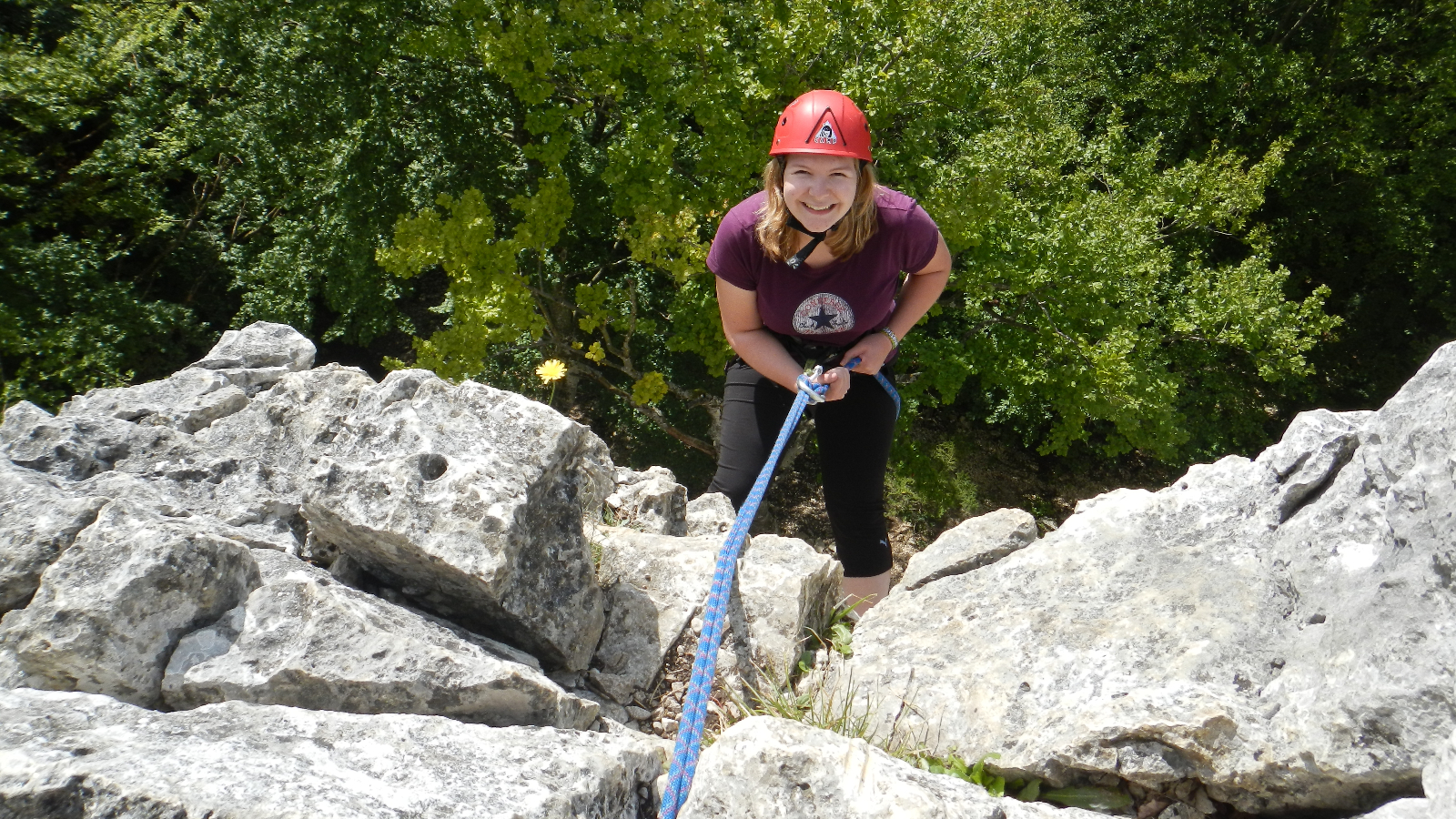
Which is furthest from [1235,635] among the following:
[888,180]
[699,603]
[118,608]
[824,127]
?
[888,180]

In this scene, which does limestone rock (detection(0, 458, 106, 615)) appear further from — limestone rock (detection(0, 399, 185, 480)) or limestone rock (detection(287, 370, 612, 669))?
limestone rock (detection(287, 370, 612, 669))

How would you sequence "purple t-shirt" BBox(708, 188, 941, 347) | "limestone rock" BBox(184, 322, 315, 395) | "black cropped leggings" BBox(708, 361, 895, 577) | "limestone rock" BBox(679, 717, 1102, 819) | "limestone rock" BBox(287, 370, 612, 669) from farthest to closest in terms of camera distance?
"limestone rock" BBox(184, 322, 315, 395), "black cropped leggings" BBox(708, 361, 895, 577), "purple t-shirt" BBox(708, 188, 941, 347), "limestone rock" BBox(287, 370, 612, 669), "limestone rock" BBox(679, 717, 1102, 819)

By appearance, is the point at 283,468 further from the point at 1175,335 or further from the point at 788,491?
the point at 1175,335

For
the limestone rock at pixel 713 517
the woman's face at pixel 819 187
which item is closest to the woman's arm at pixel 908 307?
the woman's face at pixel 819 187

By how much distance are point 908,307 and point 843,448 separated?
565mm

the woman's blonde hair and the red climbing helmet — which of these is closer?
the red climbing helmet

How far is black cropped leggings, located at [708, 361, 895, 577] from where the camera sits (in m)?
3.33

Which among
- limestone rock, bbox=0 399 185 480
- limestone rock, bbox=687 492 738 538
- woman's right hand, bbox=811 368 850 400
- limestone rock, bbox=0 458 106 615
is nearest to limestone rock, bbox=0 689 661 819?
limestone rock, bbox=0 458 106 615

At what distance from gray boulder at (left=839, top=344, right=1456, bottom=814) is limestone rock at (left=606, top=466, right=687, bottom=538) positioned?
939 millimetres

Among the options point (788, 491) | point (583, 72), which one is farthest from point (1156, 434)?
point (583, 72)

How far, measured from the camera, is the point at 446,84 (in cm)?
729

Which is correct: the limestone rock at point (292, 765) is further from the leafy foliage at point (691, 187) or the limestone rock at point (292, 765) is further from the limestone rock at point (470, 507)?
the leafy foliage at point (691, 187)

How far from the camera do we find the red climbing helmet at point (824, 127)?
111 inches

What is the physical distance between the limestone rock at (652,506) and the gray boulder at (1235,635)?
3.08 feet
